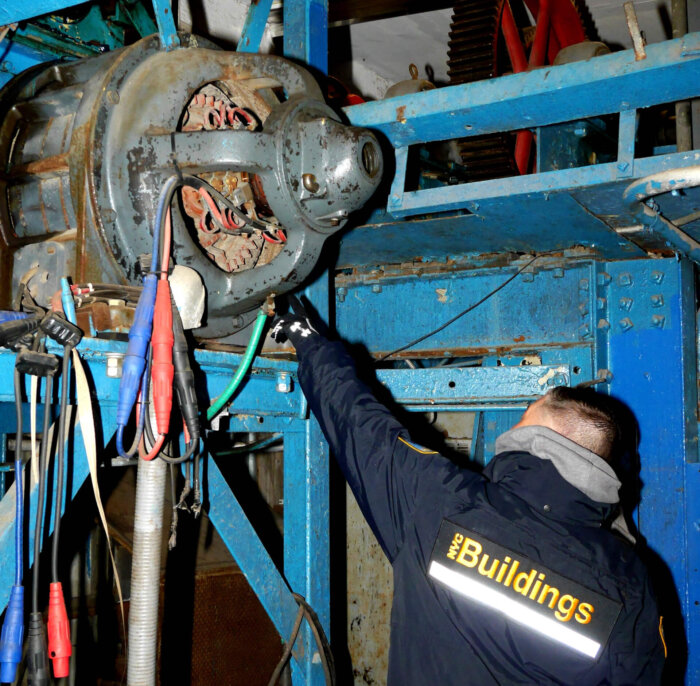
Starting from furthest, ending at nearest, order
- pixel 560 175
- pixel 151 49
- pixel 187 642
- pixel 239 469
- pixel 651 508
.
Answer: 1. pixel 239 469
2. pixel 187 642
3. pixel 651 508
4. pixel 560 175
5. pixel 151 49

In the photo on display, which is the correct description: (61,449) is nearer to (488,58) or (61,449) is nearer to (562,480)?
(562,480)

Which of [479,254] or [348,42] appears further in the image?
[348,42]

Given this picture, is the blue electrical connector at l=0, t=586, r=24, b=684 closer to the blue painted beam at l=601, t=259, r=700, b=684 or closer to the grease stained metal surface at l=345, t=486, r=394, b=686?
the blue painted beam at l=601, t=259, r=700, b=684

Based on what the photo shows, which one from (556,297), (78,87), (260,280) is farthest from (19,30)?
(556,297)

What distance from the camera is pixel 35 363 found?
4.75ft

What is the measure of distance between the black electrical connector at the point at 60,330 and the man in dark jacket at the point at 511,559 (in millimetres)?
672

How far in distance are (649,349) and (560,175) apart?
95 cm

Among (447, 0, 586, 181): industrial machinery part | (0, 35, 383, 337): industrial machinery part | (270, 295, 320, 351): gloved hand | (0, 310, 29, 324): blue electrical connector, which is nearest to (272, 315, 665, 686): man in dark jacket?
(270, 295, 320, 351): gloved hand

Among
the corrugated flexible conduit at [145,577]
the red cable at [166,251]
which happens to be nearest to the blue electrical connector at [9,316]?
the red cable at [166,251]

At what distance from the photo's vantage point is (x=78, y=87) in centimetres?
189

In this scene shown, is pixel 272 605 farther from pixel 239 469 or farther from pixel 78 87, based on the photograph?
pixel 239 469

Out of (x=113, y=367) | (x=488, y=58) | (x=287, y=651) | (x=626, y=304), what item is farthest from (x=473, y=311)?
(x=113, y=367)

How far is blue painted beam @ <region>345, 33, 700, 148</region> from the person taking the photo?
1918mm

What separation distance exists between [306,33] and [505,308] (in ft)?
4.32
